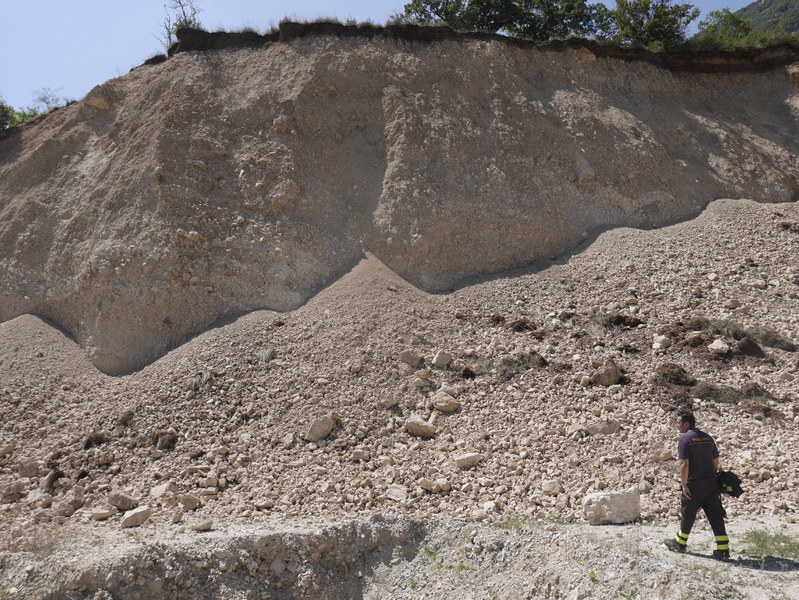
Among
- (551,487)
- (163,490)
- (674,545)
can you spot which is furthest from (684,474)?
(163,490)

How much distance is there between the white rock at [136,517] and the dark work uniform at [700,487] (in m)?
5.25

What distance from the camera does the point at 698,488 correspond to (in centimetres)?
540

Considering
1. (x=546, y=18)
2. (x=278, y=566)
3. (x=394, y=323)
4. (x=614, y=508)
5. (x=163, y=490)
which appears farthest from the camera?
(x=546, y=18)

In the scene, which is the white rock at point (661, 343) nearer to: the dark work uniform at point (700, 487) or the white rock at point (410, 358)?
the white rock at point (410, 358)

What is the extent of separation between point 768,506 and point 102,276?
10.2m

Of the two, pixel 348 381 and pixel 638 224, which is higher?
pixel 638 224

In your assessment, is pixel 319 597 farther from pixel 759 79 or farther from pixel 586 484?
pixel 759 79

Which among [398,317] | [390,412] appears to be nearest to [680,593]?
[390,412]

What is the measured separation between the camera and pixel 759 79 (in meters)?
17.6

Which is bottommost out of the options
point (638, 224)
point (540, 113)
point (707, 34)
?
point (638, 224)

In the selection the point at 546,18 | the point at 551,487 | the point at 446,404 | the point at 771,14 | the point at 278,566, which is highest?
the point at 771,14

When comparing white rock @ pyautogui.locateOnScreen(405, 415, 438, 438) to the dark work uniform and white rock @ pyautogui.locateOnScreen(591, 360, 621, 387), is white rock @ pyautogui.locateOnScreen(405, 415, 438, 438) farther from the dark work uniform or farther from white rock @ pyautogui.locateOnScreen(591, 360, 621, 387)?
the dark work uniform

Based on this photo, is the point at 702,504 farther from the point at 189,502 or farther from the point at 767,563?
the point at 189,502

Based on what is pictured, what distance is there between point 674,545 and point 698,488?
49 cm
